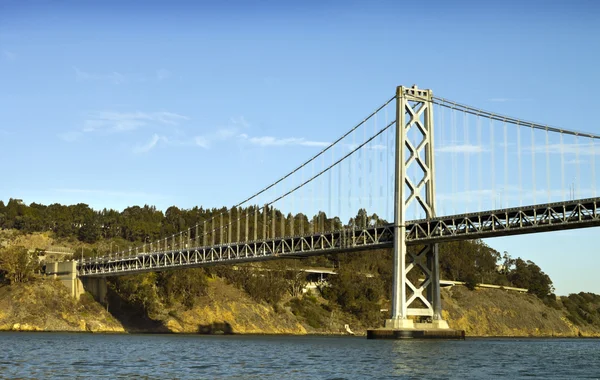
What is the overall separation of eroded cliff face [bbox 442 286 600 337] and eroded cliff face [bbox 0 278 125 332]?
5617 centimetres

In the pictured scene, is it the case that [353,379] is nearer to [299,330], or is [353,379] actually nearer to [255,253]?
[255,253]

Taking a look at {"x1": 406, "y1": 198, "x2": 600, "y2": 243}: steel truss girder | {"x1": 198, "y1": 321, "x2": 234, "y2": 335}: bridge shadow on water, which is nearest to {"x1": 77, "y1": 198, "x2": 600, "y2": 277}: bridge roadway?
{"x1": 406, "y1": 198, "x2": 600, "y2": 243}: steel truss girder

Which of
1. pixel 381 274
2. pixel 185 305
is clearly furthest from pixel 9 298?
pixel 381 274

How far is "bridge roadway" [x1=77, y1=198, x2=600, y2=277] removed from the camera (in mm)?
66938

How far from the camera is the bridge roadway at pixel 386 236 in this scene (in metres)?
66.9

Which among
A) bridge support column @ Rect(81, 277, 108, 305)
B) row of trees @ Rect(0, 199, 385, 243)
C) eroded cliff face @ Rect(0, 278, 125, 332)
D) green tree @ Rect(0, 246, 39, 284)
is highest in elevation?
row of trees @ Rect(0, 199, 385, 243)

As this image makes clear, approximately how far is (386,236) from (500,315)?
3024 inches

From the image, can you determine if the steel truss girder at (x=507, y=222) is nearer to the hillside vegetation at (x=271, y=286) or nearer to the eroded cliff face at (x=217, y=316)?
the hillside vegetation at (x=271, y=286)

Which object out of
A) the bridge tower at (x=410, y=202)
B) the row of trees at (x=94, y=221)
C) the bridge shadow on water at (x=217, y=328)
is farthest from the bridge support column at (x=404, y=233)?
the row of trees at (x=94, y=221)

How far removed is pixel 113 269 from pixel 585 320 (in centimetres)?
10745

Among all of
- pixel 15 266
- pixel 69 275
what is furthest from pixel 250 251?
pixel 15 266

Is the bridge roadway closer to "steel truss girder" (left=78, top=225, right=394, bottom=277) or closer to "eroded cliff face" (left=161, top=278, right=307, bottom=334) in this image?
"steel truss girder" (left=78, top=225, right=394, bottom=277)

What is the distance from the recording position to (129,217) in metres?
187

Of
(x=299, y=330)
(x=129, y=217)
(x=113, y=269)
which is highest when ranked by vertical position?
(x=129, y=217)
